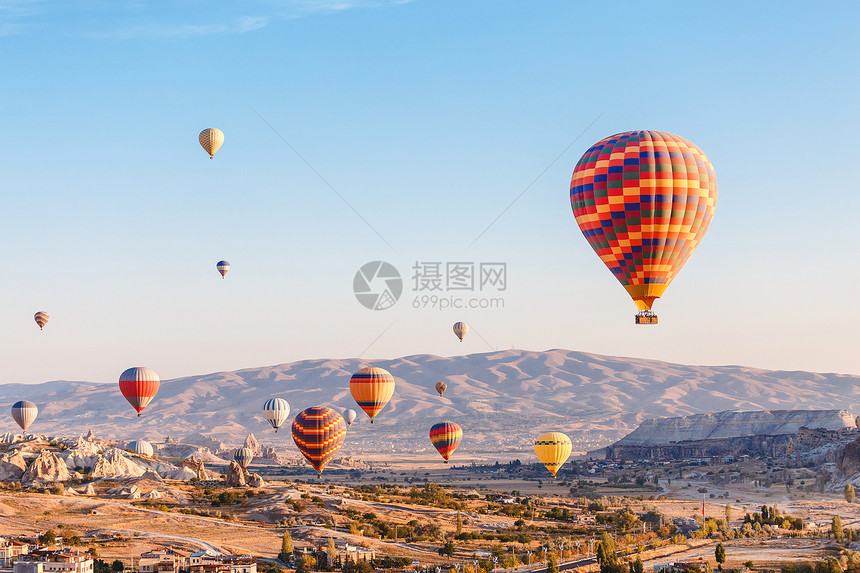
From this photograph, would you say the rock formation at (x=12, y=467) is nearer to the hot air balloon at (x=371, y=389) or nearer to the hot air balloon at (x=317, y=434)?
the hot air balloon at (x=317, y=434)

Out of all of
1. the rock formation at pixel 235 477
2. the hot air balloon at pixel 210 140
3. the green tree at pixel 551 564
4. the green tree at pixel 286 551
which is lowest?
the green tree at pixel 551 564

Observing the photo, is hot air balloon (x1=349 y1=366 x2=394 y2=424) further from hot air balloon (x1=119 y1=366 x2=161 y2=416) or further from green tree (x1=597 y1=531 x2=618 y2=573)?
green tree (x1=597 y1=531 x2=618 y2=573)

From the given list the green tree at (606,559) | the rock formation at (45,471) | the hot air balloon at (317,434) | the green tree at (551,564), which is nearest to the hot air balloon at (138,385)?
the rock formation at (45,471)

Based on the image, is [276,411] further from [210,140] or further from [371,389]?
[210,140]

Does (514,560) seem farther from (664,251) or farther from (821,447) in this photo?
(821,447)

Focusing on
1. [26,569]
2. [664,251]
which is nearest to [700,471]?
[664,251]
